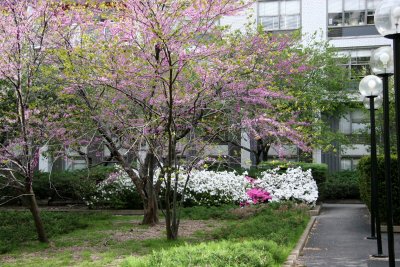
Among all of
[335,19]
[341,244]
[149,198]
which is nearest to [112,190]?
[149,198]

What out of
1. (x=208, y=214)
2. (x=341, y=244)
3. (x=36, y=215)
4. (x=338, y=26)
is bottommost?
(x=341, y=244)

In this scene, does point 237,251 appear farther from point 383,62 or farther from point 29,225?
point 29,225

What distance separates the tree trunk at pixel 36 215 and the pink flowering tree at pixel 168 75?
224 cm

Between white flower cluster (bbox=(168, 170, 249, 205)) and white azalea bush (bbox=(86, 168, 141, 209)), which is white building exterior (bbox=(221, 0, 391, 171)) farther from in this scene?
white azalea bush (bbox=(86, 168, 141, 209))

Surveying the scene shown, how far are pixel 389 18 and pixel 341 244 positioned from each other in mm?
6616

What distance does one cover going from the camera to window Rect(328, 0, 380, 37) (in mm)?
31031

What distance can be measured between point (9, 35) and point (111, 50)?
215 centimetres

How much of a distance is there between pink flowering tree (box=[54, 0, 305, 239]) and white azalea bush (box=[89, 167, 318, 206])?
582cm

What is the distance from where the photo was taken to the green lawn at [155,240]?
25.4 feet

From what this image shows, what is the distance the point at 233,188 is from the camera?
19.3 metres

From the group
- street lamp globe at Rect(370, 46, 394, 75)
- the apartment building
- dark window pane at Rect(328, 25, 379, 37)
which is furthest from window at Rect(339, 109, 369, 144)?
street lamp globe at Rect(370, 46, 394, 75)

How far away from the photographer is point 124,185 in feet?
65.7

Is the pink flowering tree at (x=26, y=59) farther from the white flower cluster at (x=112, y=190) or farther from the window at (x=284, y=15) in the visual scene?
the window at (x=284, y=15)

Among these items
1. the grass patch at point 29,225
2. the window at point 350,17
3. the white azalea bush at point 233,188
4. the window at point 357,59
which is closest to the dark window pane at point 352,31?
the window at point 350,17
